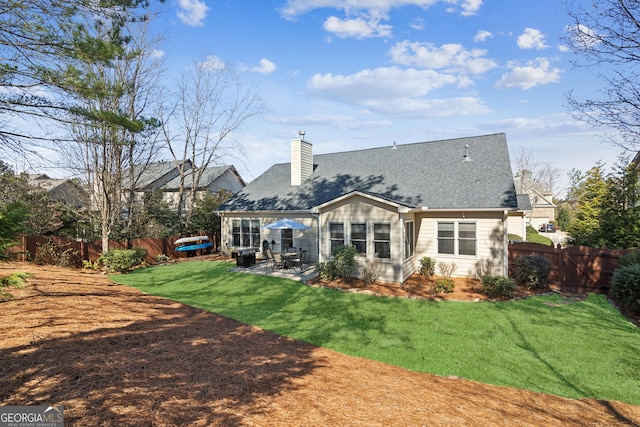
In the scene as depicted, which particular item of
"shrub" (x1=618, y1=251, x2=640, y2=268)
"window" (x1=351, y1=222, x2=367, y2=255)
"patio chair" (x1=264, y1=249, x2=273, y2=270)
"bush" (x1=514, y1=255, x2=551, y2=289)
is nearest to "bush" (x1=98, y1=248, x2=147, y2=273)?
"patio chair" (x1=264, y1=249, x2=273, y2=270)

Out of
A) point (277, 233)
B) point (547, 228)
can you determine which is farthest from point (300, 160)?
point (547, 228)

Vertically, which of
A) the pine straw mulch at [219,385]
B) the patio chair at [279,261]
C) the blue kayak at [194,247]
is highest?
the blue kayak at [194,247]

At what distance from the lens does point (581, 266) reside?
12039mm

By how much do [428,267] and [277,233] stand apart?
840 cm

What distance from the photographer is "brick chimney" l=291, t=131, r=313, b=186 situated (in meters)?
18.6

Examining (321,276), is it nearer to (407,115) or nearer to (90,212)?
(90,212)

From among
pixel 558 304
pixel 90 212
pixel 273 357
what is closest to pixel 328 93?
pixel 90 212

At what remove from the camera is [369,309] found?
9773 mm

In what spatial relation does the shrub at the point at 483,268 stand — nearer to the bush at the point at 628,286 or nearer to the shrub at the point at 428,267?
the shrub at the point at 428,267

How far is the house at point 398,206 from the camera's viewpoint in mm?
12469

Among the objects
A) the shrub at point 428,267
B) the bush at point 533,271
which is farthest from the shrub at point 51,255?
the bush at point 533,271

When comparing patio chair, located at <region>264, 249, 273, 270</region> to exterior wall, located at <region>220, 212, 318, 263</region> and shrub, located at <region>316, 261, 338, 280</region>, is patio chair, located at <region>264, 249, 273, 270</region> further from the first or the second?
shrub, located at <region>316, 261, 338, 280</region>

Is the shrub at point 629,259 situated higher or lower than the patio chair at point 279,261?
higher

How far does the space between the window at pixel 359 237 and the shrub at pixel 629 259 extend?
8728 millimetres
